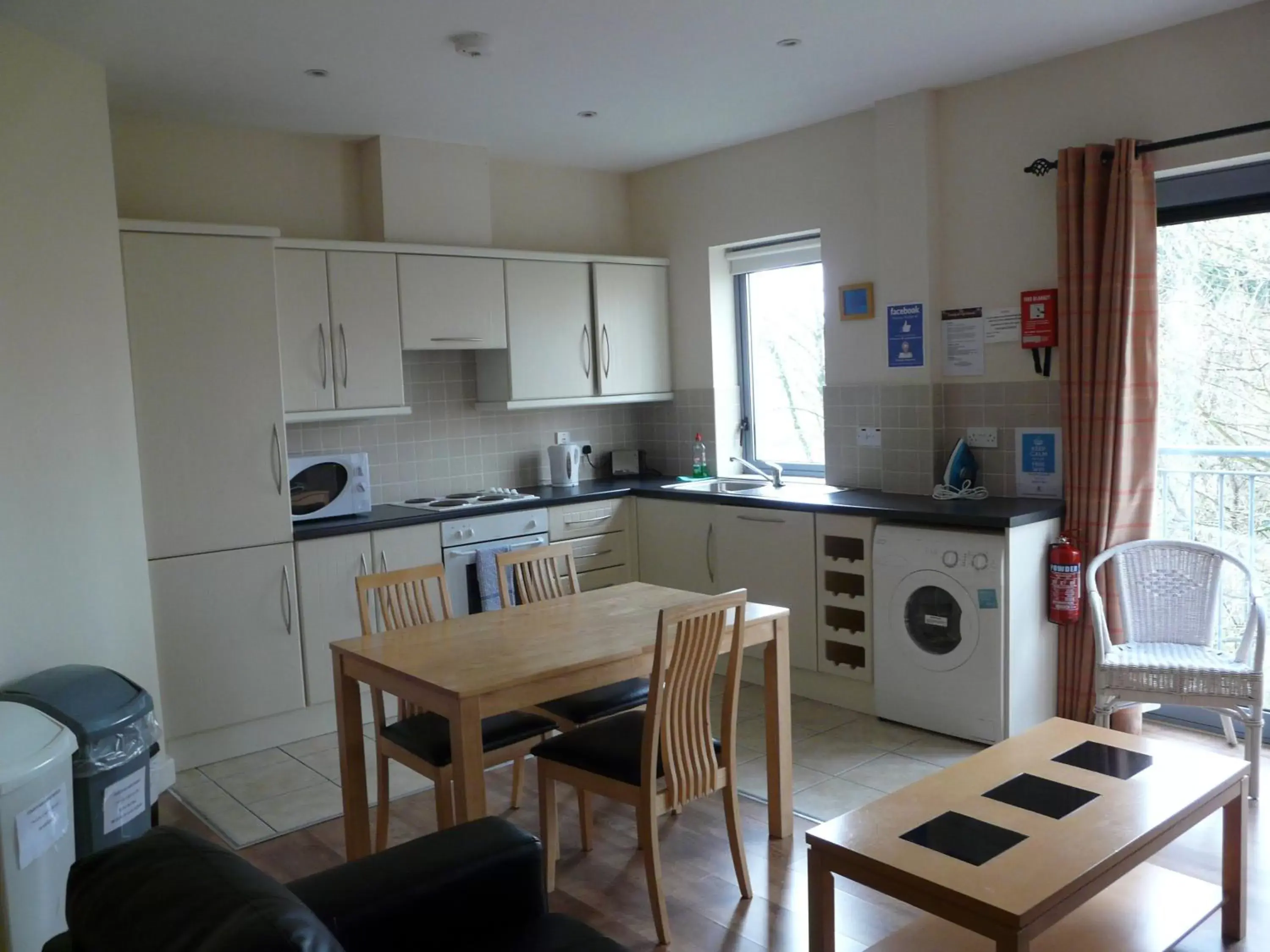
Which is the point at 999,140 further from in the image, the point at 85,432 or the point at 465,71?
the point at 85,432

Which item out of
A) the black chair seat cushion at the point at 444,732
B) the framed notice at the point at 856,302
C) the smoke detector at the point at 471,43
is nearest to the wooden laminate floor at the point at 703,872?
the black chair seat cushion at the point at 444,732

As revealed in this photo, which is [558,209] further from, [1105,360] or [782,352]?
[1105,360]

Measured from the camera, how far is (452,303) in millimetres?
4730

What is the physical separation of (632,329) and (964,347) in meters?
1.87

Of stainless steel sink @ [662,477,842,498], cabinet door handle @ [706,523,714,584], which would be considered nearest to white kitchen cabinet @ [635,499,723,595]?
cabinet door handle @ [706,523,714,584]

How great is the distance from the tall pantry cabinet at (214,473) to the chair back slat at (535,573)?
1.15m

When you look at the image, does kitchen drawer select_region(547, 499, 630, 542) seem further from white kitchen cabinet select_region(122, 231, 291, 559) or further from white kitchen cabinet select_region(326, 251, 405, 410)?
white kitchen cabinet select_region(122, 231, 291, 559)

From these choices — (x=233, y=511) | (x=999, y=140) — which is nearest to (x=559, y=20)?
(x=999, y=140)

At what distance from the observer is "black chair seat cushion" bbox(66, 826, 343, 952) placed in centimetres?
124

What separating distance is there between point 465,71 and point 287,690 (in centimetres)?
256

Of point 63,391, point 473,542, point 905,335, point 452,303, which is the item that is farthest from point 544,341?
point 63,391

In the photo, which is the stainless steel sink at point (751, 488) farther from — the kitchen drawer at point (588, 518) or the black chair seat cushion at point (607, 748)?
the black chair seat cushion at point (607, 748)

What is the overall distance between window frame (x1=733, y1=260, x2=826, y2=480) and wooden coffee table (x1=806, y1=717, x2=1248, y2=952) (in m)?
2.98

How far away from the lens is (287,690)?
4.14m
